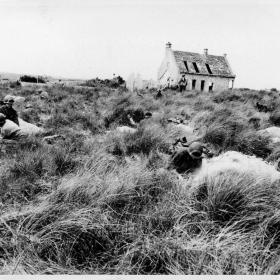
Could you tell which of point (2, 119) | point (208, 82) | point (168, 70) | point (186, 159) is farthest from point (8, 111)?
point (208, 82)

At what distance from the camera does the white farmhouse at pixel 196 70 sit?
2911 cm

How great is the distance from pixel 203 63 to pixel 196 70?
1723 mm

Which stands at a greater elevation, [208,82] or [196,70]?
[196,70]

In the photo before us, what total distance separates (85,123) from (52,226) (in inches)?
216

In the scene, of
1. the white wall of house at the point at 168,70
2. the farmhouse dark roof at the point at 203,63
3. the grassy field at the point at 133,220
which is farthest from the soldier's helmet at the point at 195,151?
the farmhouse dark roof at the point at 203,63

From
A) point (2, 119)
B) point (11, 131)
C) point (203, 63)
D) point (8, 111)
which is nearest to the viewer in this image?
point (11, 131)

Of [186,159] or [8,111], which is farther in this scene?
[8,111]

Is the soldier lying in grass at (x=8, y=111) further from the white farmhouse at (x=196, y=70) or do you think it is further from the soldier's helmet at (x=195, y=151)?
the white farmhouse at (x=196, y=70)

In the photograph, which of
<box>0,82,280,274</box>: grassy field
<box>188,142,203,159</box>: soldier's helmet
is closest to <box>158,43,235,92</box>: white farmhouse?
<box>188,142,203,159</box>: soldier's helmet

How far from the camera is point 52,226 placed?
2219 millimetres

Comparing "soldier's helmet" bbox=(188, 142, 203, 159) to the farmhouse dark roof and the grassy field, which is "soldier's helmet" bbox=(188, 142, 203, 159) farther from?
the farmhouse dark roof

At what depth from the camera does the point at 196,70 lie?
98.8 feet

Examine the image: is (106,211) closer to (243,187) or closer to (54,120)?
(243,187)

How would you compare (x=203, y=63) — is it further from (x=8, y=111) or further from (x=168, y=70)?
(x=8, y=111)
